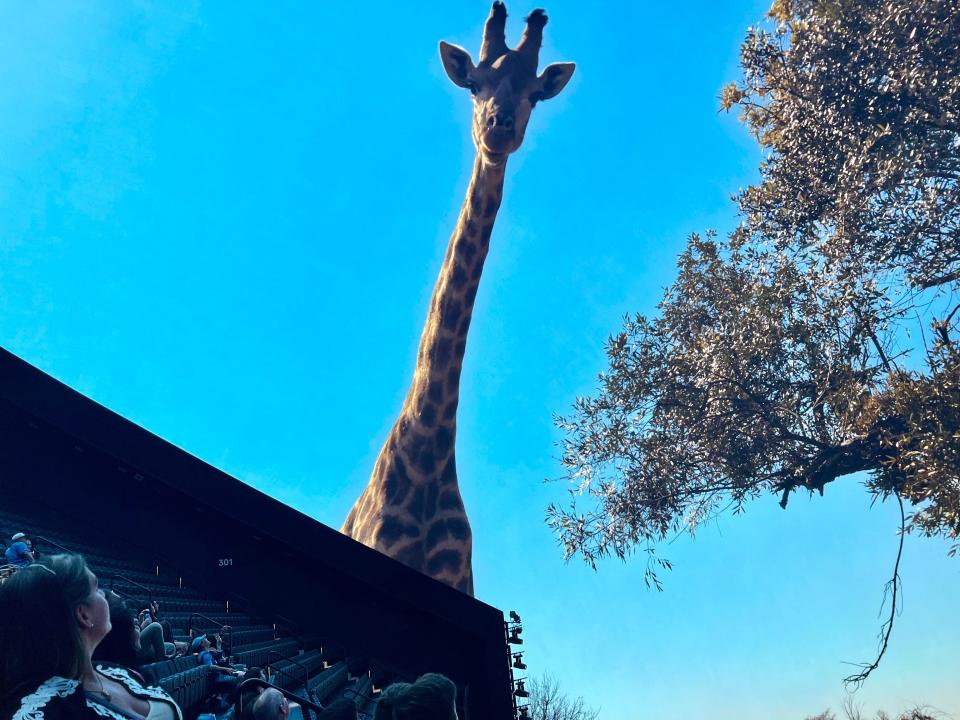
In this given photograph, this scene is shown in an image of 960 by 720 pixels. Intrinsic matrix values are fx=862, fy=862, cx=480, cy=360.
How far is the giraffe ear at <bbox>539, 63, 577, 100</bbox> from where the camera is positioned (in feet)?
51.8

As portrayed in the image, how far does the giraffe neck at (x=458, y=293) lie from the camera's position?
14727mm

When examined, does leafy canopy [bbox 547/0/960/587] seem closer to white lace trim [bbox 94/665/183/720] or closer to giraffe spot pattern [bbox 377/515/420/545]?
giraffe spot pattern [bbox 377/515/420/545]

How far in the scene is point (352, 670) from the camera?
391 inches

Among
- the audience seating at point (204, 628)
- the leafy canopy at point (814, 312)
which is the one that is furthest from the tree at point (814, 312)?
the audience seating at point (204, 628)

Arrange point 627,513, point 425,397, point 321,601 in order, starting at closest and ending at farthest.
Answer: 1. point 321,601
2. point 425,397
3. point 627,513

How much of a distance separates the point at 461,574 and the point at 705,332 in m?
6.95

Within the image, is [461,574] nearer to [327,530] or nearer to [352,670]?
[352,670]

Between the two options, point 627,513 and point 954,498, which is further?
point 627,513

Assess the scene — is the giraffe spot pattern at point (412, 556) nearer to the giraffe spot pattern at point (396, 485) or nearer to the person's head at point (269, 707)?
the giraffe spot pattern at point (396, 485)

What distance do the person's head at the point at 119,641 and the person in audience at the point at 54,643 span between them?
674 mm

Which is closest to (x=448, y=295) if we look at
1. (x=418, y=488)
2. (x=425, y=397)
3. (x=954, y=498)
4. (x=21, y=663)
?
(x=425, y=397)

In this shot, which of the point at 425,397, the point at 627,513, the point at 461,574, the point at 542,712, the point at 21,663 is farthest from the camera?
the point at 542,712

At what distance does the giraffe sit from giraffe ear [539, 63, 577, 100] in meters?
0.02

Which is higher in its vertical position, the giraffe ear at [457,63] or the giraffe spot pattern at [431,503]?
the giraffe ear at [457,63]
